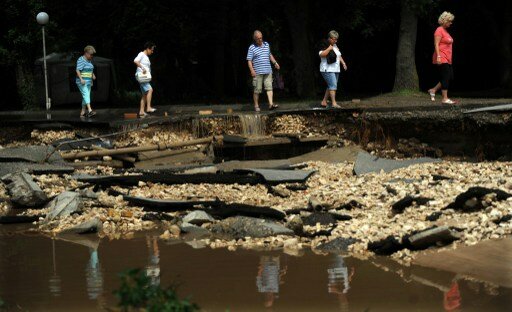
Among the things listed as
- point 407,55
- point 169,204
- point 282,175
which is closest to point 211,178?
point 282,175

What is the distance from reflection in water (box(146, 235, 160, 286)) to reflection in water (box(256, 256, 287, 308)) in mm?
1055

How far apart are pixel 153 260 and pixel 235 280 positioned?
1466 millimetres

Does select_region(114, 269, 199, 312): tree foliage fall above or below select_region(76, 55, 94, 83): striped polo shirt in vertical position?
below

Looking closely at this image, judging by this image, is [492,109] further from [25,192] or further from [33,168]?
[25,192]

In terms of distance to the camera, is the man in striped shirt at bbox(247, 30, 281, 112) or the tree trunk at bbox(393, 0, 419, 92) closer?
the man in striped shirt at bbox(247, 30, 281, 112)

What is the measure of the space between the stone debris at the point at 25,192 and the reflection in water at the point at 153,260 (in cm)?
314

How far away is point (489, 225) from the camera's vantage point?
1071cm

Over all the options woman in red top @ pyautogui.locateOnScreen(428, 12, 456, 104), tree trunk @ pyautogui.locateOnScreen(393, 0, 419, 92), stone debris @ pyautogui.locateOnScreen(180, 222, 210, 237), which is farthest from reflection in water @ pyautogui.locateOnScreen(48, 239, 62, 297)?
tree trunk @ pyautogui.locateOnScreen(393, 0, 419, 92)

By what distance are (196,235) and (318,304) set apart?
390 centimetres

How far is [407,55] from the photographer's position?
28109mm

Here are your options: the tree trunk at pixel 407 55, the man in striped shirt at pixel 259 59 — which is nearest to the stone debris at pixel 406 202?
the man in striped shirt at pixel 259 59

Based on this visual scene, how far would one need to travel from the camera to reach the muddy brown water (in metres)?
8.46

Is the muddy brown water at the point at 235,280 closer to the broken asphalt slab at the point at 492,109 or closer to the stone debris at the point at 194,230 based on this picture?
the stone debris at the point at 194,230

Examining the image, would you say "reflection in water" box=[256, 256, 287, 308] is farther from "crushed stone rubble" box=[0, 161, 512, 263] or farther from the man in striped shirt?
the man in striped shirt
